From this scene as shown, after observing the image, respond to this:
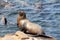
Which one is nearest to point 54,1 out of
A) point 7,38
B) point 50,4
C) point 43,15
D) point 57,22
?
point 50,4

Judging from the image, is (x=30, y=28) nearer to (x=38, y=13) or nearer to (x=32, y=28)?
(x=32, y=28)

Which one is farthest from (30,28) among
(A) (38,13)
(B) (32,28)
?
(A) (38,13)

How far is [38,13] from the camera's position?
6496 millimetres

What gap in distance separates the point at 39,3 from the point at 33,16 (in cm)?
89

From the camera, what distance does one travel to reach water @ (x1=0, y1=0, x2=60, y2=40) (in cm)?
552

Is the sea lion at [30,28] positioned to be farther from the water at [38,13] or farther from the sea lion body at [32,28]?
the water at [38,13]

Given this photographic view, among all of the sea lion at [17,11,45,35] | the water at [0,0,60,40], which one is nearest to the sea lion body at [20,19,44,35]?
the sea lion at [17,11,45,35]

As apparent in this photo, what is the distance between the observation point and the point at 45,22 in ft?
19.3

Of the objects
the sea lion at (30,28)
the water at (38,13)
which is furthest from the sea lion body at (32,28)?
the water at (38,13)

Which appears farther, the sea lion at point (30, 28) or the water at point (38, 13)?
the water at point (38, 13)

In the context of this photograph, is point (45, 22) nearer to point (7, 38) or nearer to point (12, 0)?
point (12, 0)

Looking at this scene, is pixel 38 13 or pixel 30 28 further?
pixel 38 13

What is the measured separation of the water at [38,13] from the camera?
5520 millimetres

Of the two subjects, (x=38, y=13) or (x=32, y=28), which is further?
(x=38, y=13)
